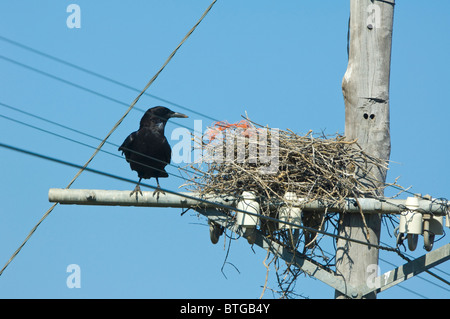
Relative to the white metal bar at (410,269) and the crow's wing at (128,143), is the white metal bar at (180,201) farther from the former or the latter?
the crow's wing at (128,143)

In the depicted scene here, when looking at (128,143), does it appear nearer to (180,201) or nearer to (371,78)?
(180,201)

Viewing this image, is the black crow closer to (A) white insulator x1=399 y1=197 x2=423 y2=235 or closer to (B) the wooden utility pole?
(B) the wooden utility pole

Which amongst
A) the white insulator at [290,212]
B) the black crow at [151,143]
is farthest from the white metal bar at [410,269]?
the black crow at [151,143]

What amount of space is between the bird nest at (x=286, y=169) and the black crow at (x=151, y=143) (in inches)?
68.9

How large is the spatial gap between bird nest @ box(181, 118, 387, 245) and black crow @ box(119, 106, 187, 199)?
5.74 feet

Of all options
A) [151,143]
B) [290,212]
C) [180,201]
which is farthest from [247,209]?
[151,143]

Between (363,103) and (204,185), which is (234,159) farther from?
(363,103)

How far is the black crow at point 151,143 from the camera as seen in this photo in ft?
36.9

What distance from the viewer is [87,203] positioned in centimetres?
801

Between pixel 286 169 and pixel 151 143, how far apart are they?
2.73m

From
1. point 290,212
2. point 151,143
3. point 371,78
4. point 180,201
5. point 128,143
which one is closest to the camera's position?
point 180,201

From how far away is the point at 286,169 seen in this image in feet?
29.9

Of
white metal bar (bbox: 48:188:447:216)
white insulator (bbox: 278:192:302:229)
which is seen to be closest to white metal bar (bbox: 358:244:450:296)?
white metal bar (bbox: 48:188:447:216)

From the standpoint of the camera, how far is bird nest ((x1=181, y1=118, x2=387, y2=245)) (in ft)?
28.8
